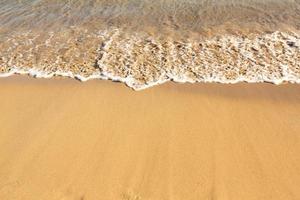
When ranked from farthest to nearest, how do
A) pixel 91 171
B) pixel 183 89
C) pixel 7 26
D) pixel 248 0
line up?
1. pixel 248 0
2. pixel 7 26
3. pixel 183 89
4. pixel 91 171

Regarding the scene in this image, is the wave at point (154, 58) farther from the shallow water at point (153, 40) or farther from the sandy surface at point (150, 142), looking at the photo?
the sandy surface at point (150, 142)

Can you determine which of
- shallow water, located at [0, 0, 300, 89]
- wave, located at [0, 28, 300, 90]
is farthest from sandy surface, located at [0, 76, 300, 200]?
shallow water, located at [0, 0, 300, 89]

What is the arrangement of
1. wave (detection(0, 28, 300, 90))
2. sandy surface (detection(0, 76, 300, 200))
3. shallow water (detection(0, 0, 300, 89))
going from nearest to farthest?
sandy surface (detection(0, 76, 300, 200))
wave (detection(0, 28, 300, 90))
shallow water (detection(0, 0, 300, 89))

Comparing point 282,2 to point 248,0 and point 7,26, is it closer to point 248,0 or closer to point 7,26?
point 248,0

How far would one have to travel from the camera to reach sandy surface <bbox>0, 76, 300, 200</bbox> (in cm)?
477

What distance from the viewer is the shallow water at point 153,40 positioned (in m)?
7.57

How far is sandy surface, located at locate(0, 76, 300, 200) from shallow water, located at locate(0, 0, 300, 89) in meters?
0.65

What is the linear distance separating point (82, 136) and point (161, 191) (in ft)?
5.63

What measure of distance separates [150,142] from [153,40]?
4.04 m

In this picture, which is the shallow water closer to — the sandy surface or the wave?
the wave

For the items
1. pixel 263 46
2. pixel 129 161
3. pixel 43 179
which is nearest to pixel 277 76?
pixel 263 46

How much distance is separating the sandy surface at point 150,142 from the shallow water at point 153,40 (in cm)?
65

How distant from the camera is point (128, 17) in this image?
34.2 ft

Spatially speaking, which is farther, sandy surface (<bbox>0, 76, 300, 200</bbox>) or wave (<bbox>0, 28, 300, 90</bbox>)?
wave (<bbox>0, 28, 300, 90</bbox>)
